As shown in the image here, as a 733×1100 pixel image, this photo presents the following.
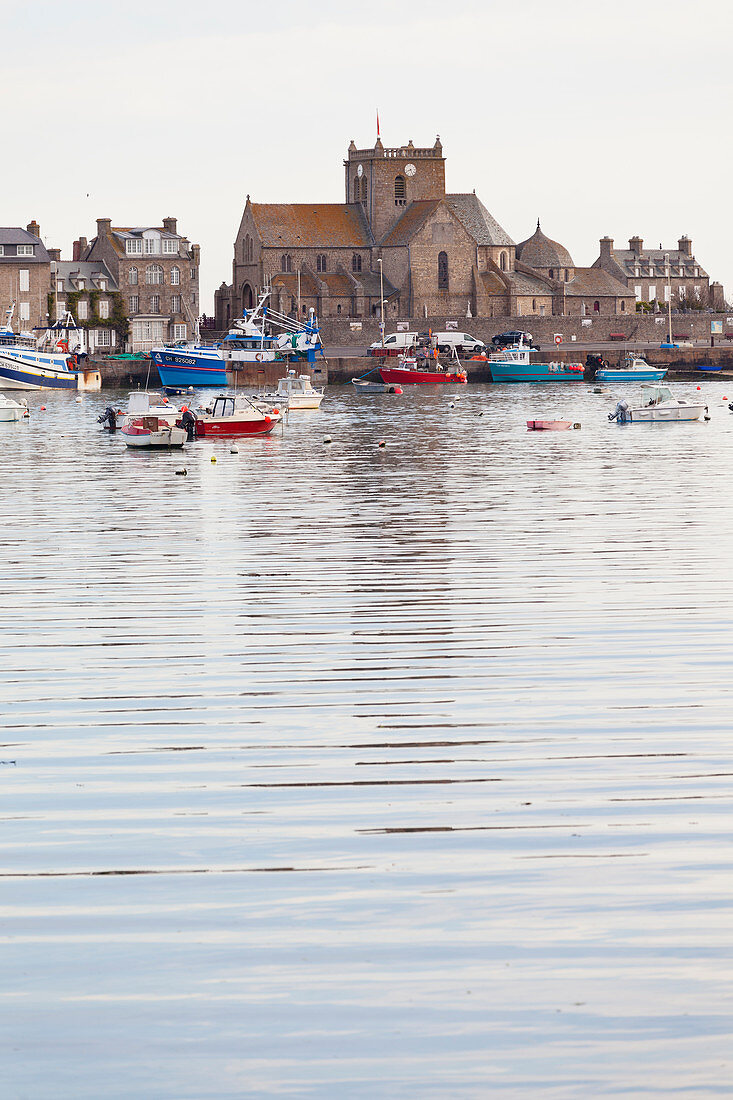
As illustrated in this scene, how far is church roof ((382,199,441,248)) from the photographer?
156875 millimetres

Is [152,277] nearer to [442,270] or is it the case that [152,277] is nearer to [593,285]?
[442,270]

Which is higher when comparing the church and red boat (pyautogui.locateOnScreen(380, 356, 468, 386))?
the church

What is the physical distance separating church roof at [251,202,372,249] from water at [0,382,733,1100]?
137955 mm

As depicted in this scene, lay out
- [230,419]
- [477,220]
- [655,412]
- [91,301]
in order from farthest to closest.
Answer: [477,220], [91,301], [655,412], [230,419]

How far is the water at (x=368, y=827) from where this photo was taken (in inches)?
260

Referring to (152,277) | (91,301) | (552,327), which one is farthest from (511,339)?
(91,301)

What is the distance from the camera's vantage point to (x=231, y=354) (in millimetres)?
120250

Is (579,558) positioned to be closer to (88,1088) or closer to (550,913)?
(550,913)

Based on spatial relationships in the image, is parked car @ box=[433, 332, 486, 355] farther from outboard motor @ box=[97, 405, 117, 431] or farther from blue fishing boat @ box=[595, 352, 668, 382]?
outboard motor @ box=[97, 405, 117, 431]

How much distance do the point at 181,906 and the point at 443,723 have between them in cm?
441

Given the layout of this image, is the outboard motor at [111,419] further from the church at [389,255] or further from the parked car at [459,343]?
the church at [389,255]

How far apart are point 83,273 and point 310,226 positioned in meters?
35.2

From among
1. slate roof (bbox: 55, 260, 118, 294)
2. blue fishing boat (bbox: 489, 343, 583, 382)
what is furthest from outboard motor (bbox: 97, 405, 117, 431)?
blue fishing boat (bbox: 489, 343, 583, 382)

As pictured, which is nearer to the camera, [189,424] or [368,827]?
[368,827]
